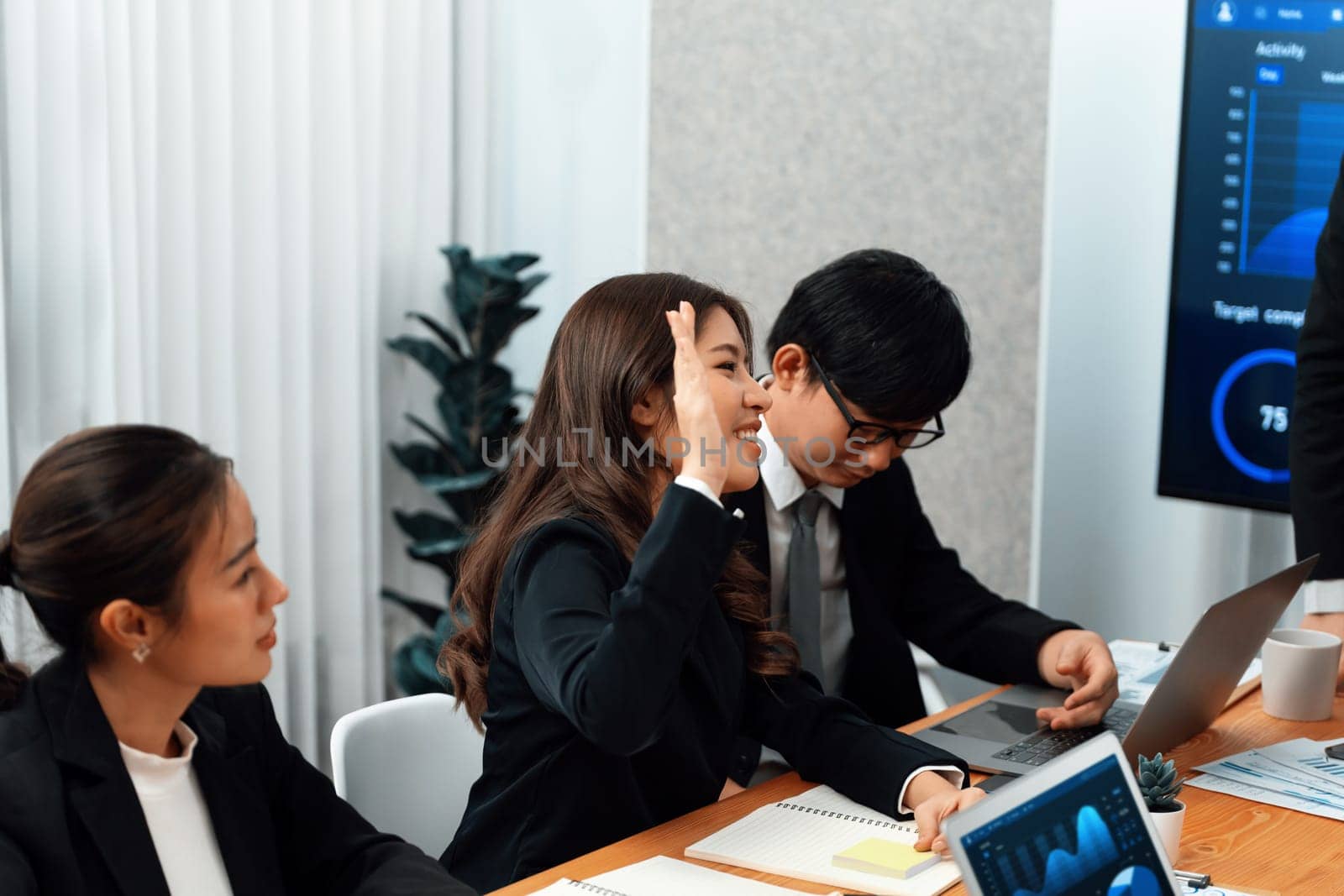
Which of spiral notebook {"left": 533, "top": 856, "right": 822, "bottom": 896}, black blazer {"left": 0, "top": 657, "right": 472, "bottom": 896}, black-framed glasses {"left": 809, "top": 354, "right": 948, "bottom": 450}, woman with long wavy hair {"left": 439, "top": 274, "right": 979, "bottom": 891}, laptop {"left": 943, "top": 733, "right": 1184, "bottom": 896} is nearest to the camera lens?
laptop {"left": 943, "top": 733, "right": 1184, "bottom": 896}

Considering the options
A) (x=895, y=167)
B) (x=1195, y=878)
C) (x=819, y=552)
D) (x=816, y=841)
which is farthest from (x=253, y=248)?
(x=1195, y=878)

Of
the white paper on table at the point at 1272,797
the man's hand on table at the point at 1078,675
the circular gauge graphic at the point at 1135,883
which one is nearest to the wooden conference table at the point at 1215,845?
the white paper on table at the point at 1272,797

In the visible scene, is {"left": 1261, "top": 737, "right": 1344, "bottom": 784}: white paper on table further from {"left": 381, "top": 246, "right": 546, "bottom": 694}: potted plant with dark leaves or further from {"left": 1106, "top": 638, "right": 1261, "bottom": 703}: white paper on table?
{"left": 381, "top": 246, "right": 546, "bottom": 694}: potted plant with dark leaves

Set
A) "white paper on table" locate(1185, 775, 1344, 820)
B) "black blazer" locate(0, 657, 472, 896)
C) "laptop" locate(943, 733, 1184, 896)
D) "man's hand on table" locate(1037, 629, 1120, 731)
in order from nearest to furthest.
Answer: "laptop" locate(943, 733, 1184, 896)
"black blazer" locate(0, 657, 472, 896)
"white paper on table" locate(1185, 775, 1344, 820)
"man's hand on table" locate(1037, 629, 1120, 731)

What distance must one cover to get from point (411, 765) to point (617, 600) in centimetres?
55

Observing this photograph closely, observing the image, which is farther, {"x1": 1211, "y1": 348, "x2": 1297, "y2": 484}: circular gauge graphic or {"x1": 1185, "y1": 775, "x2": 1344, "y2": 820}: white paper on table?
{"x1": 1211, "y1": 348, "x2": 1297, "y2": 484}: circular gauge graphic

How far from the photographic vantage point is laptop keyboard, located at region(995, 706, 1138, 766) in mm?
1593

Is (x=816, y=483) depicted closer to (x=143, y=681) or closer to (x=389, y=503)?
(x=143, y=681)

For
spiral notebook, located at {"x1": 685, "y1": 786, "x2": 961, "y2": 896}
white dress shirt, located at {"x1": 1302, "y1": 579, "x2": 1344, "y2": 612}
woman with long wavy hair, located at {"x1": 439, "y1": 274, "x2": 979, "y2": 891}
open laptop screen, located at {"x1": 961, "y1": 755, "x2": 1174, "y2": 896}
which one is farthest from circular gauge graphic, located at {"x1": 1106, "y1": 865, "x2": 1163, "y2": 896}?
white dress shirt, located at {"x1": 1302, "y1": 579, "x2": 1344, "y2": 612}

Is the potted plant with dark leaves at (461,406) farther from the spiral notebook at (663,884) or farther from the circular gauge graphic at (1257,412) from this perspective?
the spiral notebook at (663,884)

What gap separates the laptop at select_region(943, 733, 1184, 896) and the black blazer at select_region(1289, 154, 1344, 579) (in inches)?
42.2

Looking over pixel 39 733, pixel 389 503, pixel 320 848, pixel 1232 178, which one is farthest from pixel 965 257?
pixel 39 733

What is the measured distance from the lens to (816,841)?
4.40ft

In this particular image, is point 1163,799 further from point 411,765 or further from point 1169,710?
point 411,765
